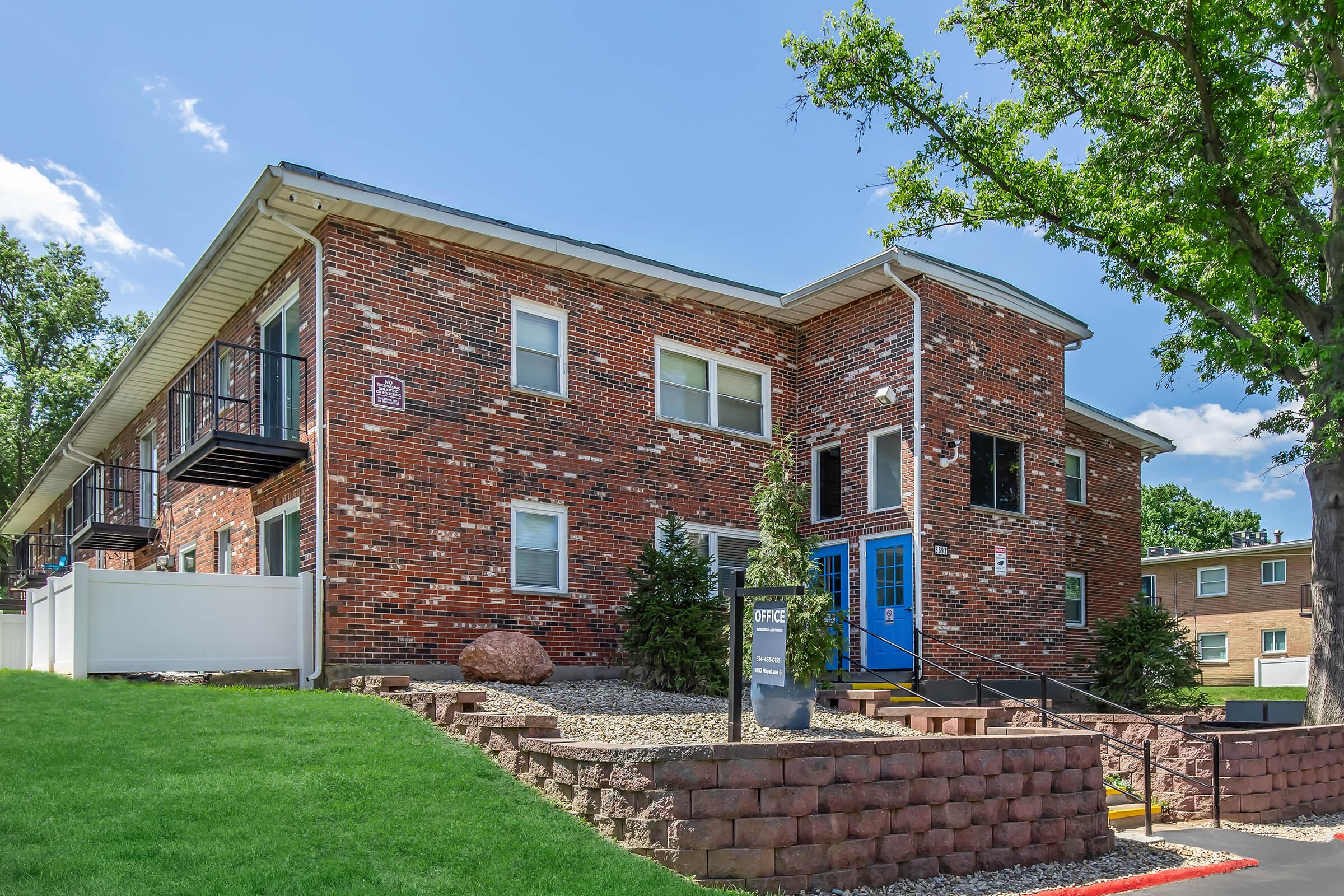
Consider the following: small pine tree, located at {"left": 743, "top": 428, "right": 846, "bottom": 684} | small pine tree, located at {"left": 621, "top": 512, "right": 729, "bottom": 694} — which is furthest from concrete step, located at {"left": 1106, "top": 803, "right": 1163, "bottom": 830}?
small pine tree, located at {"left": 621, "top": 512, "right": 729, "bottom": 694}

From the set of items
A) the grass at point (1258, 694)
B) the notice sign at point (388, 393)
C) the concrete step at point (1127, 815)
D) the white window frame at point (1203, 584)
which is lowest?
the grass at point (1258, 694)

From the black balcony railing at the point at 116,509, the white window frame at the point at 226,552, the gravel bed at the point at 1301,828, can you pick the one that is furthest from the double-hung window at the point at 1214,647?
the black balcony railing at the point at 116,509

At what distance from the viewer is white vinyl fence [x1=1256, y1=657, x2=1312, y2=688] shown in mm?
29844

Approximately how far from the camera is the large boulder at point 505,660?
1133 cm

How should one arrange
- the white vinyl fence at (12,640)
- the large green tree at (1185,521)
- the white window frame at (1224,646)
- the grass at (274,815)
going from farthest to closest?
the large green tree at (1185,521) → the white window frame at (1224,646) → the white vinyl fence at (12,640) → the grass at (274,815)

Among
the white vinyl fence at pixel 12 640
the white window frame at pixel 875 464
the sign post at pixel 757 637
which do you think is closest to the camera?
the sign post at pixel 757 637

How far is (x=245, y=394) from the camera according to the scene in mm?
14625

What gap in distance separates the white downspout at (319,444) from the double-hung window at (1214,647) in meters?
29.2

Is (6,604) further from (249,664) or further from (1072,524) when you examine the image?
(1072,524)

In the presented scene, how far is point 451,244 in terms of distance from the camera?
13.0 m

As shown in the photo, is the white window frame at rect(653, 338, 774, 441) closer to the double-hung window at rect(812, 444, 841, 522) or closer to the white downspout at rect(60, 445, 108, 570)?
the double-hung window at rect(812, 444, 841, 522)

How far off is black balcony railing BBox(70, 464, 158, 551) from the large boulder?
31.3 ft

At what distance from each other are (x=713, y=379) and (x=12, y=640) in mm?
13859

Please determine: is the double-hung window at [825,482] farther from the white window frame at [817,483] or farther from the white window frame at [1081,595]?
the white window frame at [1081,595]
